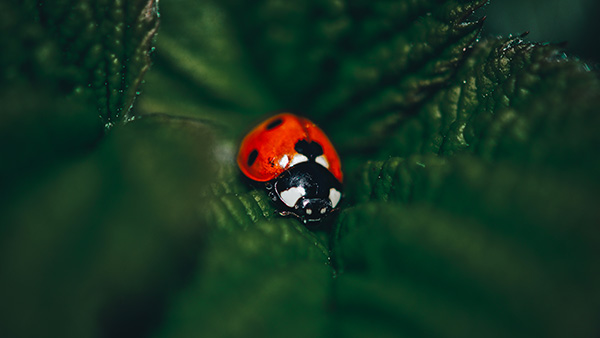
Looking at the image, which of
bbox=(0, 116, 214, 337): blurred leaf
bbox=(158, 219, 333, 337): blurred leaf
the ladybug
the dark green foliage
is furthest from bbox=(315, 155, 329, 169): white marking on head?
bbox=(0, 116, 214, 337): blurred leaf

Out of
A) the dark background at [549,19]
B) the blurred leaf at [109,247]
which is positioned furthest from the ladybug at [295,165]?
the dark background at [549,19]

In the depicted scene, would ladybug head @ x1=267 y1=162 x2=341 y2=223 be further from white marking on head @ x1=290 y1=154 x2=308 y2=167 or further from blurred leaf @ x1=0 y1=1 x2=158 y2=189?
blurred leaf @ x1=0 y1=1 x2=158 y2=189

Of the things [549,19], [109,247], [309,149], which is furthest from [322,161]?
[549,19]

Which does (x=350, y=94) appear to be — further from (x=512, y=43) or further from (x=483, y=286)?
(x=483, y=286)

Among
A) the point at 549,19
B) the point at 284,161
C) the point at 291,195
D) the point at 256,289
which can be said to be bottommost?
the point at 256,289

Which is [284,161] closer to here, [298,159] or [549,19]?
[298,159]

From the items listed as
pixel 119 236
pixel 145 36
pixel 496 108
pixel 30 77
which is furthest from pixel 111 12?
pixel 496 108
